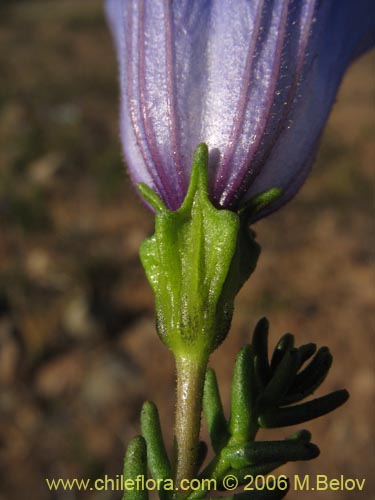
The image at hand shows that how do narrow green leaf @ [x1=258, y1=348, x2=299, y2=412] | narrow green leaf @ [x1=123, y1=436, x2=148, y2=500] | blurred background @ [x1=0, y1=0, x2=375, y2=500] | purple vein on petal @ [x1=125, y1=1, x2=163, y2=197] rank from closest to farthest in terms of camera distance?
narrow green leaf @ [x1=123, y1=436, x2=148, y2=500], narrow green leaf @ [x1=258, y1=348, x2=299, y2=412], purple vein on petal @ [x1=125, y1=1, x2=163, y2=197], blurred background @ [x1=0, y1=0, x2=375, y2=500]

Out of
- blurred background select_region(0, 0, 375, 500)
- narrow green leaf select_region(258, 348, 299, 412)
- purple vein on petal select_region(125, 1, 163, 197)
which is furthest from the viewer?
blurred background select_region(0, 0, 375, 500)

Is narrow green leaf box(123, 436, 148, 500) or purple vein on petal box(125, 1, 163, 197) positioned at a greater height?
purple vein on petal box(125, 1, 163, 197)

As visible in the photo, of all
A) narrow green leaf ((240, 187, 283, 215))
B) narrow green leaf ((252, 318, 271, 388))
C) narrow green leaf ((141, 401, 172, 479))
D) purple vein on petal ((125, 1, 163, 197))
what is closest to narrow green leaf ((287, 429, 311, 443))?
narrow green leaf ((252, 318, 271, 388))

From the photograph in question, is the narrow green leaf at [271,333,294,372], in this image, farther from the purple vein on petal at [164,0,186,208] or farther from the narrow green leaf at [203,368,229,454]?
the purple vein on petal at [164,0,186,208]

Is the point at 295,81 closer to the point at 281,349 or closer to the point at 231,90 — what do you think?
the point at 231,90

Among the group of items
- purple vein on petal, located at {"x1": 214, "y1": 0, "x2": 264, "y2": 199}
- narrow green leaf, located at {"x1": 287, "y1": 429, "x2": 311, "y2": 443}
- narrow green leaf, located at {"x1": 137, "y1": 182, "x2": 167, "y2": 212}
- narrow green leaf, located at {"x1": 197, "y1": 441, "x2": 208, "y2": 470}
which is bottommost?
narrow green leaf, located at {"x1": 197, "y1": 441, "x2": 208, "y2": 470}

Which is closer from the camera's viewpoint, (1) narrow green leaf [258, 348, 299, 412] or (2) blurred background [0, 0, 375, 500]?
(1) narrow green leaf [258, 348, 299, 412]

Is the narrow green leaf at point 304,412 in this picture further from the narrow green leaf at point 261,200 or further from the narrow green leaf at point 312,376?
the narrow green leaf at point 261,200
